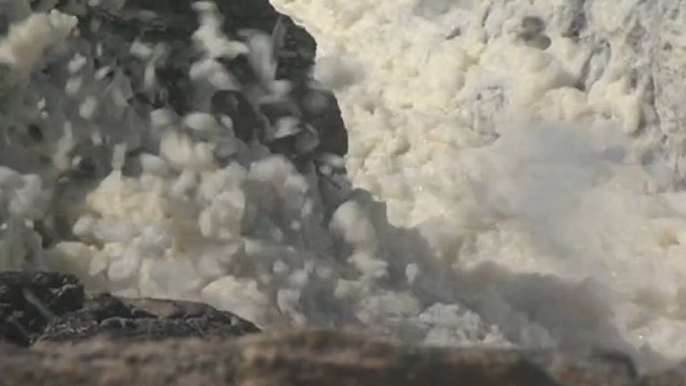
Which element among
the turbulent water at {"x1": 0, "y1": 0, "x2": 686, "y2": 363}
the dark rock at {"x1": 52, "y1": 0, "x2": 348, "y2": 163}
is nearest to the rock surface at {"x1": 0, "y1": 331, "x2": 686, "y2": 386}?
the turbulent water at {"x1": 0, "y1": 0, "x2": 686, "y2": 363}

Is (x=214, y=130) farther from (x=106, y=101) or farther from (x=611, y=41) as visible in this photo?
(x=611, y=41)

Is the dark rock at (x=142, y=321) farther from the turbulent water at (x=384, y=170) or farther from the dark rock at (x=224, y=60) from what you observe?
the dark rock at (x=224, y=60)

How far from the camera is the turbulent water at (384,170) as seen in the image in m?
1.85

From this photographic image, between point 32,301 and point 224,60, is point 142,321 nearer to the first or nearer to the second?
point 32,301

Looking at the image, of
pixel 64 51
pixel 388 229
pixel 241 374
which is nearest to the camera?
pixel 241 374

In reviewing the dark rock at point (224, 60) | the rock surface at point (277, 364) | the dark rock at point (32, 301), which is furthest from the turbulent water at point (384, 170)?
the rock surface at point (277, 364)

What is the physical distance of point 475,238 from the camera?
8.48ft

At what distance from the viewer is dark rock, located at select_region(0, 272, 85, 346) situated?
1137 mm

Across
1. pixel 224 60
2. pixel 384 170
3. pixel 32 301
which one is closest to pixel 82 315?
pixel 32 301

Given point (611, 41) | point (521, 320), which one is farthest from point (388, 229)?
point (611, 41)

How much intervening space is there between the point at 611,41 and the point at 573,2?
0.18 m

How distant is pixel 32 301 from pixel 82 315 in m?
0.04

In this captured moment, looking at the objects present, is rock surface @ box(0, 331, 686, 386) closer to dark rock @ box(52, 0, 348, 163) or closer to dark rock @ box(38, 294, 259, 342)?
dark rock @ box(38, 294, 259, 342)

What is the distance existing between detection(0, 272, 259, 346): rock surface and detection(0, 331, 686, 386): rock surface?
0.71ft
